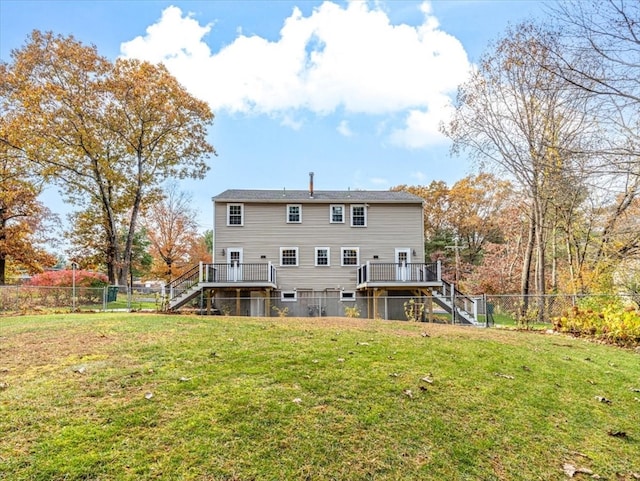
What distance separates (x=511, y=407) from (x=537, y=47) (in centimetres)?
913

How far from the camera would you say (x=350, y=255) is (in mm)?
20641

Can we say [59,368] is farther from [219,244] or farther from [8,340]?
[219,244]

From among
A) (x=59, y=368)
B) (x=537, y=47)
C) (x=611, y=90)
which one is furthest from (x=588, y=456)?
(x=537, y=47)

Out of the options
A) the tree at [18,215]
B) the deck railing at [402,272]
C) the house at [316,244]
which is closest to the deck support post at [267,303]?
the house at [316,244]

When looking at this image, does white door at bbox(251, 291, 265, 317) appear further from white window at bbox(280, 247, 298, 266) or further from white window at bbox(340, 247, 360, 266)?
white window at bbox(340, 247, 360, 266)

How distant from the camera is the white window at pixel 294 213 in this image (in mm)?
20656

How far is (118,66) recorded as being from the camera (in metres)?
24.8

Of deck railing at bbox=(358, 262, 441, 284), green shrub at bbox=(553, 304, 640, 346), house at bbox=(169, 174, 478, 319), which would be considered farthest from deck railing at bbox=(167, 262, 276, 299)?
green shrub at bbox=(553, 304, 640, 346)

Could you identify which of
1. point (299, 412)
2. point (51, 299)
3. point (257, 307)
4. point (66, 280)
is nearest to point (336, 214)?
point (257, 307)

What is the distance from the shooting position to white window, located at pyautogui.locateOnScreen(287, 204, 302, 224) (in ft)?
67.8

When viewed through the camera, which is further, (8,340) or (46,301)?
(46,301)

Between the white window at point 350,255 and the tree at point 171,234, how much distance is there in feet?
53.2

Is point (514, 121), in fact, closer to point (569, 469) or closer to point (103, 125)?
point (569, 469)

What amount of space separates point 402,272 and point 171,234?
2055 cm
